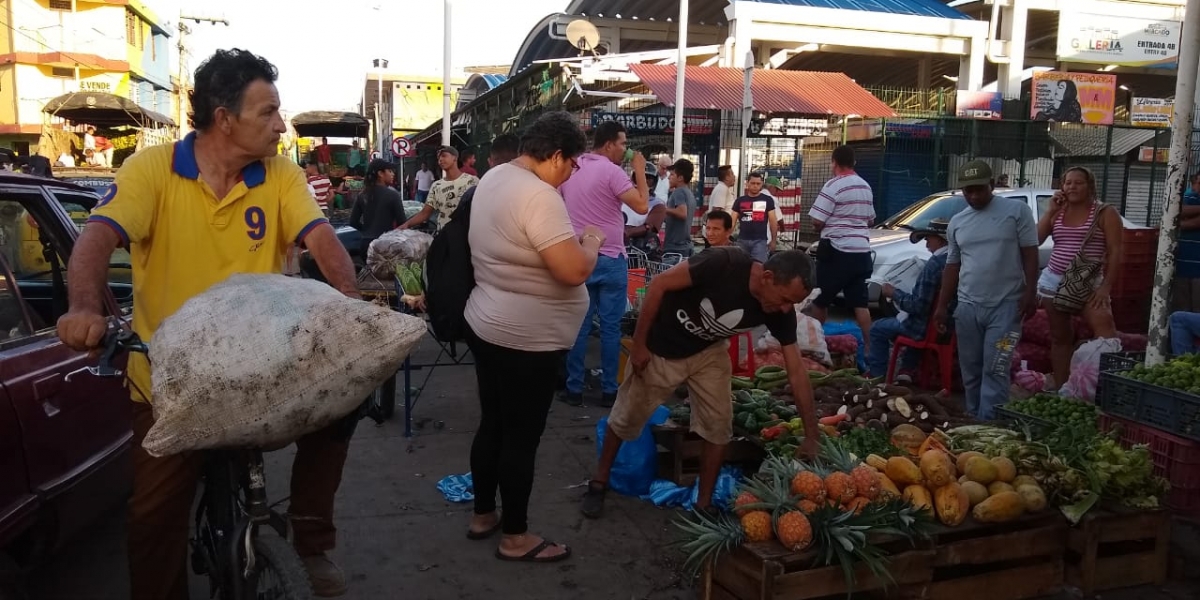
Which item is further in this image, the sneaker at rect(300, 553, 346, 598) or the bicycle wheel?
the bicycle wheel

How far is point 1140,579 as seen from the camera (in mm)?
3893

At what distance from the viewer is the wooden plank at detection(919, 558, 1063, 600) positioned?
3551 mm

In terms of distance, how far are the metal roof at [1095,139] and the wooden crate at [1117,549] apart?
18.2 m

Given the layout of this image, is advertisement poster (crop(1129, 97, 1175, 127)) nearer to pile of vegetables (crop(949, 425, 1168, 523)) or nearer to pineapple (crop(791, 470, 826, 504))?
pile of vegetables (crop(949, 425, 1168, 523))

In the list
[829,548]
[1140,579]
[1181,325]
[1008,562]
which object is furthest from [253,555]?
[1181,325]

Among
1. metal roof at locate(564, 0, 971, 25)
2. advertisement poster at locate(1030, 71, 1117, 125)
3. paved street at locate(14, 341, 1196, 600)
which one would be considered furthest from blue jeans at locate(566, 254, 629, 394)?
advertisement poster at locate(1030, 71, 1117, 125)

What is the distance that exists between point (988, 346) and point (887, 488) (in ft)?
7.74

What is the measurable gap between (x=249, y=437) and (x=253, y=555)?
469 mm

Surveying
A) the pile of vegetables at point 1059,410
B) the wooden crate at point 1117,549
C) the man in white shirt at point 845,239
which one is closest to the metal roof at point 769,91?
the man in white shirt at point 845,239

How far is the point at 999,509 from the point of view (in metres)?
3.60

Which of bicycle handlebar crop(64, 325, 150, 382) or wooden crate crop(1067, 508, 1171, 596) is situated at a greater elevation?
bicycle handlebar crop(64, 325, 150, 382)

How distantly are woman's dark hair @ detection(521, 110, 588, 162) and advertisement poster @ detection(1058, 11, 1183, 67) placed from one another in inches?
906

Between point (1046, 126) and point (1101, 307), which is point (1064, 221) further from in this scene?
point (1046, 126)

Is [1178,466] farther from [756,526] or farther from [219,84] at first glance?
[219,84]
